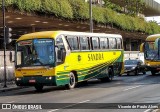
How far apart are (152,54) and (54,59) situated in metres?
16.0

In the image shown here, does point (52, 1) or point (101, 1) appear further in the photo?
point (101, 1)

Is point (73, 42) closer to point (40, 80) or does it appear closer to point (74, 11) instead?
point (40, 80)

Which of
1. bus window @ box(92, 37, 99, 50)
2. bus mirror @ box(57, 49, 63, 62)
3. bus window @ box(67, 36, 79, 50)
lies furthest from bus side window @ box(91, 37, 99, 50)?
bus mirror @ box(57, 49, 63, 62)

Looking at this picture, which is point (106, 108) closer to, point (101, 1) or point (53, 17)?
point (53, 17)

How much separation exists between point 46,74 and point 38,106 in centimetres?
619

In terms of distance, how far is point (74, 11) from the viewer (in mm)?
40906

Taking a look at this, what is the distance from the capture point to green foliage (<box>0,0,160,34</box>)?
3192cm

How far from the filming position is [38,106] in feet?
51.4

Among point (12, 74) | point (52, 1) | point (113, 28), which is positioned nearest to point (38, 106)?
point (12, 74)

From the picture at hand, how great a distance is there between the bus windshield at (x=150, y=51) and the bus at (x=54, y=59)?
10.4 meters

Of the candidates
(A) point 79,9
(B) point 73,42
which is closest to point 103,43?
(B) point 73,42

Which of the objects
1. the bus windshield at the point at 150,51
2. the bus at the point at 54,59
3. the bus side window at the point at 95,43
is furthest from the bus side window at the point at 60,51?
the bus windshield at the point at 150,51

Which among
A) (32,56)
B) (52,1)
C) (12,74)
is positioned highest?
(52,1)

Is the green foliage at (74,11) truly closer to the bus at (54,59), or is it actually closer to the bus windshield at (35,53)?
the bus at (54,59)
